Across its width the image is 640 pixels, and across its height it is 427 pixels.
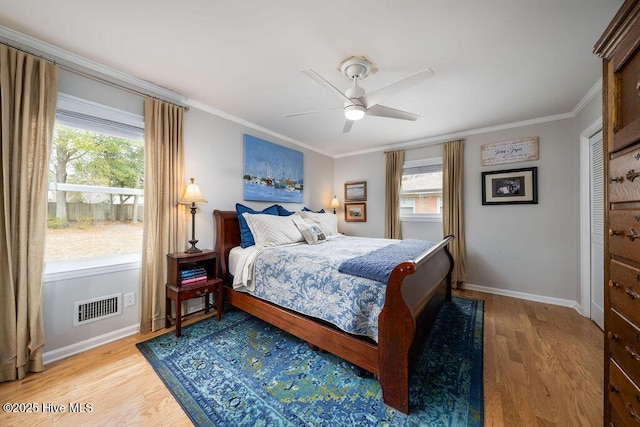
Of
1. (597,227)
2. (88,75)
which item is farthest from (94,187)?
(597,227)

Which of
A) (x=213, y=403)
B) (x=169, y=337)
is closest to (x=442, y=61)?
(x=213, y=403)

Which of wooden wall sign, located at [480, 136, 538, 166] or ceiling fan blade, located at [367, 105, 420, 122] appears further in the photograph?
wooden wall sign, located at [480, 136, 538, 166]

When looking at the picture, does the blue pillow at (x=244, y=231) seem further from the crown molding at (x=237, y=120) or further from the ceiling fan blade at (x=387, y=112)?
the ceiling fan blade at (x=387, y=112)

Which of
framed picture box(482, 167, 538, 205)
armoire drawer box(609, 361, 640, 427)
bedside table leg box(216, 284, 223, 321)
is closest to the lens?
armoire drawer box(609, 361, 640, 427)

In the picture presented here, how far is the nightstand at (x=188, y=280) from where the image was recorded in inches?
88.1

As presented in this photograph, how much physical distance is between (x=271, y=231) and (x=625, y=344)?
2.58 meters

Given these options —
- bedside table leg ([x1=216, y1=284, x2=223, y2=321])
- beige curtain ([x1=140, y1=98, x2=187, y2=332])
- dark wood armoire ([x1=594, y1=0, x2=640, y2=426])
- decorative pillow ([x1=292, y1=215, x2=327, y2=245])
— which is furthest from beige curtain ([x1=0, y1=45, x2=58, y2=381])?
dark wood armoire ([x1=594, y1=0, x2=640, y2=426])

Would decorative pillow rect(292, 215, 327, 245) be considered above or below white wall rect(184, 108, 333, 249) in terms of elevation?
below

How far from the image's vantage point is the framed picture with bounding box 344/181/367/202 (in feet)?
15.2

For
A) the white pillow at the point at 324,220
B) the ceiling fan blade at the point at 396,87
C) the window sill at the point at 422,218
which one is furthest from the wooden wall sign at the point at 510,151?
the white pillow at the point at 324,220

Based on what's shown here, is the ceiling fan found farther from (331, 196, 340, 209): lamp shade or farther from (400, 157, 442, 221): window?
(331, 196, 340, 209): lamp shade

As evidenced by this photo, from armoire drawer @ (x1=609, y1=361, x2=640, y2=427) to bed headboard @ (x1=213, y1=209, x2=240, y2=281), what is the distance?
9.69 feet

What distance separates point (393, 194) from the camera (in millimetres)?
4160

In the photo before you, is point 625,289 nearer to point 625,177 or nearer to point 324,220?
point 625,177
